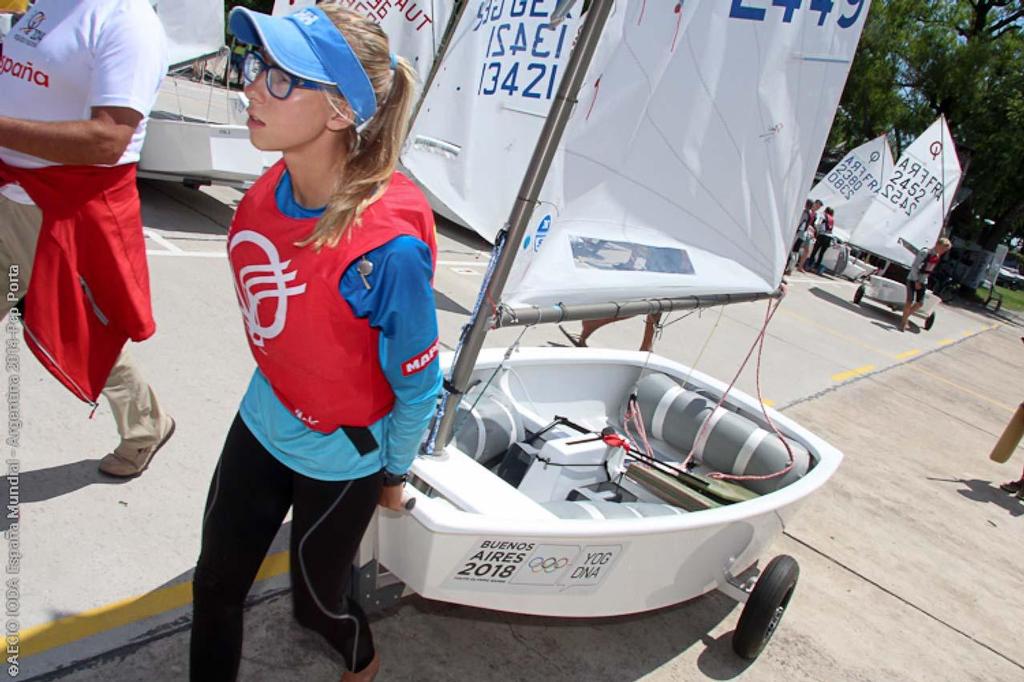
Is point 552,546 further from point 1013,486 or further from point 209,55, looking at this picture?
point 209,55

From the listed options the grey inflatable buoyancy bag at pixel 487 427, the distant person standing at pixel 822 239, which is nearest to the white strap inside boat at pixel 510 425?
the grey inflatable buoyancy bag at pixel 487 427

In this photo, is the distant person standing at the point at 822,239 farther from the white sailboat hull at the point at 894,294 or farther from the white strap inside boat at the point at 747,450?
the white strap inside boat at the point at 747,450

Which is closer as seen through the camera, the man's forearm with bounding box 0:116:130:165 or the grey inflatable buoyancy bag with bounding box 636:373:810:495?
the man's forearm with bounding box 0:116:130:165

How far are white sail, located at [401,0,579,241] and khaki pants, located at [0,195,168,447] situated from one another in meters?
1.44

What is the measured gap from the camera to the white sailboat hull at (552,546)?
2.21 metres

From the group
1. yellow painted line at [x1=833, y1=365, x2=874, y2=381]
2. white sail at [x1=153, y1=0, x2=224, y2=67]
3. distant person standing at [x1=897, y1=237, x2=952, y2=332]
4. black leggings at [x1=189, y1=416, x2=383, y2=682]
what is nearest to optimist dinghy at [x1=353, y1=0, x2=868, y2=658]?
black leggings at [x1=189, y1=416, x2=383, y2=682]

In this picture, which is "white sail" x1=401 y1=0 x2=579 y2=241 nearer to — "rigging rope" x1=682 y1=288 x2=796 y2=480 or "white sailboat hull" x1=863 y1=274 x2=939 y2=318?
"rigging rope" x1=682 y1=288 x2=796 y2=480

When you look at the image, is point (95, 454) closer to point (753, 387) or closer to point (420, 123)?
point (420, 123)

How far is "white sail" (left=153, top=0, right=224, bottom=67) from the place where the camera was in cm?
717

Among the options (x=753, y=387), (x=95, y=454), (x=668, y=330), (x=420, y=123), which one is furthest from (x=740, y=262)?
(x=668, y=330)

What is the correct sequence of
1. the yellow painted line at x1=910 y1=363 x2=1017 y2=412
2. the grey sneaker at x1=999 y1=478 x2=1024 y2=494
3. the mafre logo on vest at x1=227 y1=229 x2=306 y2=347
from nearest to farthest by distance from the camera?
the mafre logo on vest at x1=227 y1=229 x2=306 y2=347, the grey sneaker at x1=999 y1=478 x2=1024 y2=494, the yellow painted line at x1=910 y1=363 x2=1017 y2=412

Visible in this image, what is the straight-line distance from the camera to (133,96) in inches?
91.6

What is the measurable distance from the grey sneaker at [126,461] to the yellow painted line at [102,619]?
2.14 feet

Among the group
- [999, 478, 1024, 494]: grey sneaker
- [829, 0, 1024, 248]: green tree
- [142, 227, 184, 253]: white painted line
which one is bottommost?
[142, 227, 184, 253]: white painted line
